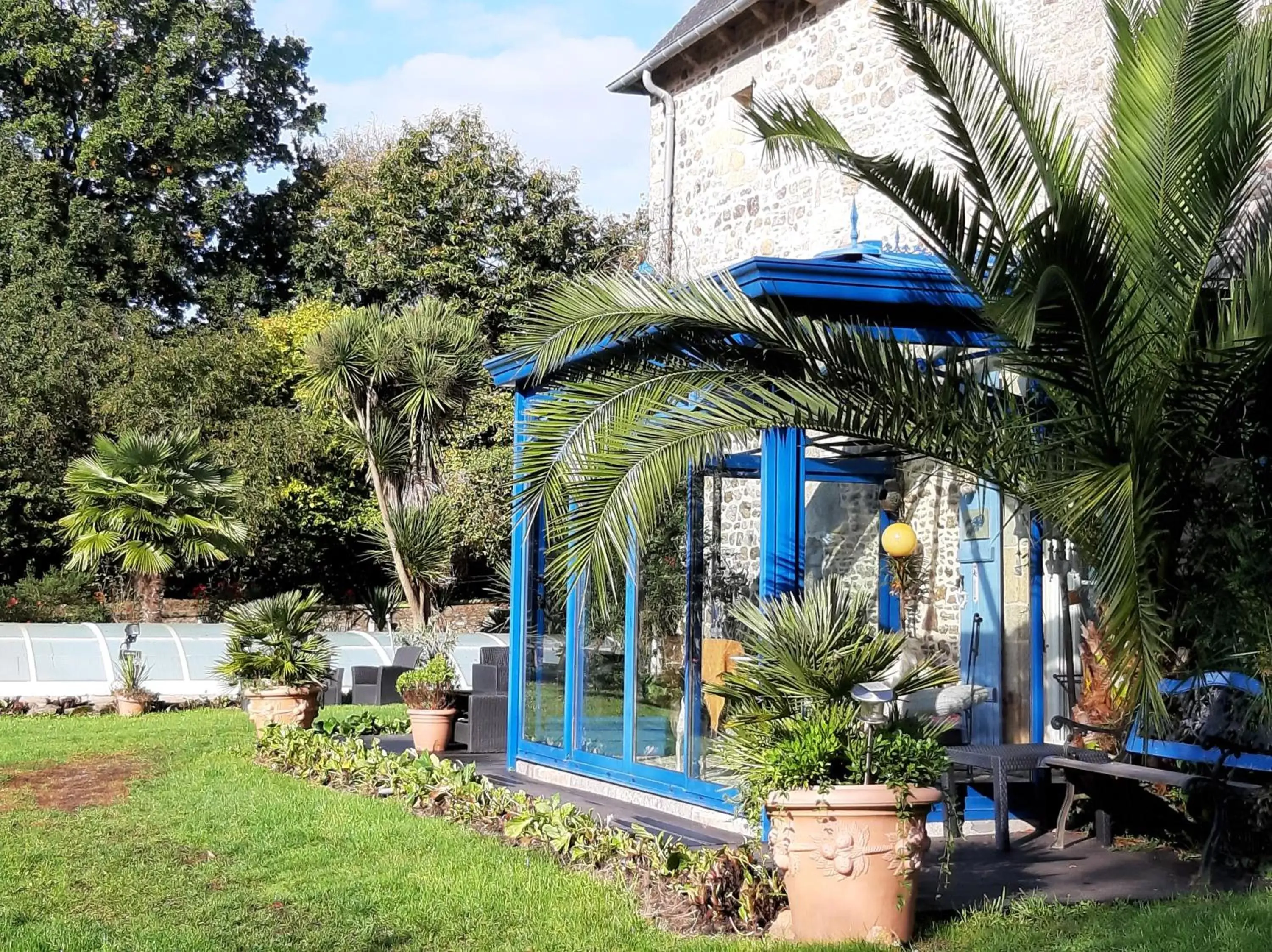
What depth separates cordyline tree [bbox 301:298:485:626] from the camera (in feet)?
61.9

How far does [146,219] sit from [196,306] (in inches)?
88.0

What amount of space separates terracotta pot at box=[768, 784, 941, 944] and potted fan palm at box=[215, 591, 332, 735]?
7.85 metres

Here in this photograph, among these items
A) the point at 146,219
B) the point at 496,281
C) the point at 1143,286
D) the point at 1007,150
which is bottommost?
the point at 1143,286

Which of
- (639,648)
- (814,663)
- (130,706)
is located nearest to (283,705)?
(130,706)

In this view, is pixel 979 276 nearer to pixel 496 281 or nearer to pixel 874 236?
pixel 874 236

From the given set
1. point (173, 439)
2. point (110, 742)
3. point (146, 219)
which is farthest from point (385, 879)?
point (146, 219)

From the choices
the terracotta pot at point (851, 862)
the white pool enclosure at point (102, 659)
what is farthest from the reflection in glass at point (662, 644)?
the white pool enclosure at point (102, 659)

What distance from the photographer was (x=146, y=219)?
27.4 meters

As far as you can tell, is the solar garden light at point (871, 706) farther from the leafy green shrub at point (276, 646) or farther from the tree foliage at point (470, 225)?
the tree foliage at point (470, 225)

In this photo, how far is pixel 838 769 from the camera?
550 cm

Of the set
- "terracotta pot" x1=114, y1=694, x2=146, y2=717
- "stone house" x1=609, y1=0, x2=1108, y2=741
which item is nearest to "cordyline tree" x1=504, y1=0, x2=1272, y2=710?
"stone house" x1=609, y1=0, x2=1108, y2=741

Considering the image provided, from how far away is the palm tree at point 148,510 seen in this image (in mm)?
17641

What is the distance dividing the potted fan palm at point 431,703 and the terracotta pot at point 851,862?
6388mm

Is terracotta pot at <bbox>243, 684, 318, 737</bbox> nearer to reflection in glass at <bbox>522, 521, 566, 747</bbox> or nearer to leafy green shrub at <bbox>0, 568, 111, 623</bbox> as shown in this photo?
reflection in glass at <bbox>522, 521, 566, 747</bbox>
